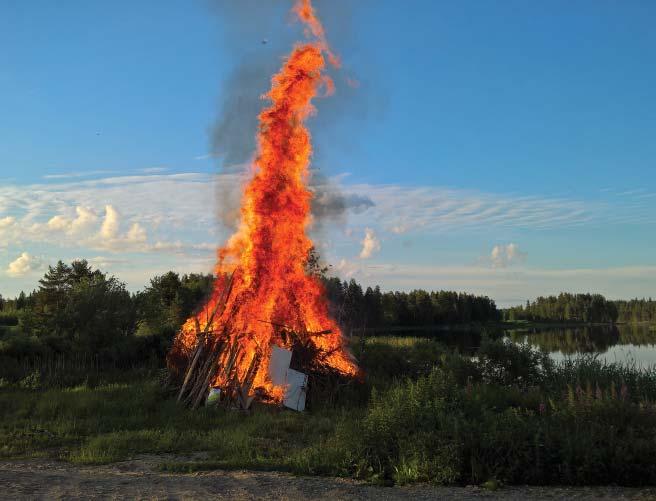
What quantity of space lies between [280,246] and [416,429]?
360 inches

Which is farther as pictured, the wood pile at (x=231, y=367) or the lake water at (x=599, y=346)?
the lake water at (x=599, y=346)

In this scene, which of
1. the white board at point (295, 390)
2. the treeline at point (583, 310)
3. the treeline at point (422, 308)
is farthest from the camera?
the treeline at point (583, 310)

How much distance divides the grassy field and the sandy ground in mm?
367

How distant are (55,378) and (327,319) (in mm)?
9479

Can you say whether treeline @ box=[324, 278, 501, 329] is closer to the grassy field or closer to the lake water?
the lake water

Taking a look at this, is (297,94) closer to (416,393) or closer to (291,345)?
(291,345)

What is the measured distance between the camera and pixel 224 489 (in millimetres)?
7355

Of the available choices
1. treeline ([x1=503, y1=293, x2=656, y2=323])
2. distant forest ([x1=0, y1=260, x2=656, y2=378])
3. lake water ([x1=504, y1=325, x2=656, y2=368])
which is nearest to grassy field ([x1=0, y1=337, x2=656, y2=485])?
lake water ([x1=504, y1=325, x2=656, y2=368])

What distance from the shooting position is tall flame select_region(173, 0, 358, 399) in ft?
53.1

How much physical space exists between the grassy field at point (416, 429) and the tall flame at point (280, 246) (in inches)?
84.2

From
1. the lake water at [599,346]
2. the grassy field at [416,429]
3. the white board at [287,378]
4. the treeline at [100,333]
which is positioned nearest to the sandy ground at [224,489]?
the grassy field at [416,429]

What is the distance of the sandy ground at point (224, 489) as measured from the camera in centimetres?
688

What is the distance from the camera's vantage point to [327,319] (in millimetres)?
16984

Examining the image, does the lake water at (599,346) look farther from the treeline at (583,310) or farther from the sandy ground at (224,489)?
the treeline at (583,310)
